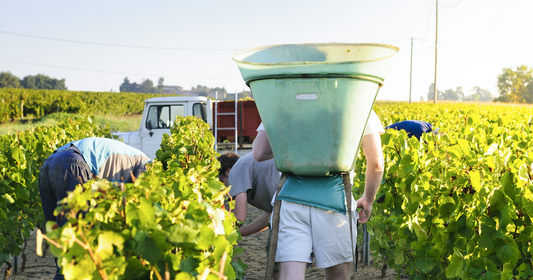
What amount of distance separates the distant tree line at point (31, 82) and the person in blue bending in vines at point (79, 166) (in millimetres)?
80181

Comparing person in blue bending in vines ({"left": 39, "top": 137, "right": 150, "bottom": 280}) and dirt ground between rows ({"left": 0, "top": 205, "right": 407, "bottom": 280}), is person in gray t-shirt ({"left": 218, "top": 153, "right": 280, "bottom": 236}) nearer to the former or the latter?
person in blue bending in vines ({"left": 39, "top": 137, "right": 150, "bottom": 280})

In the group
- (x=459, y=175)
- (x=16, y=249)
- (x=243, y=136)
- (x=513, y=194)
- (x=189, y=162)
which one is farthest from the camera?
(x=243, y=136)

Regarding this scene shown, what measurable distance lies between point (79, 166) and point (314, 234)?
6.43 ft

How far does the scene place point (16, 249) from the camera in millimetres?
4160

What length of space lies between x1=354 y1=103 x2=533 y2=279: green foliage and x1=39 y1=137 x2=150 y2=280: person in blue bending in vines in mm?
2114

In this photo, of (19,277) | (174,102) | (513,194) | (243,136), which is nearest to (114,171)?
(19,277)

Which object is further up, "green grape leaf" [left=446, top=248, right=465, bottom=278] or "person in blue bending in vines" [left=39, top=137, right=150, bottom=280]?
"person in blue bending in vines" [left=39, top=137, right=150, bottom=280]

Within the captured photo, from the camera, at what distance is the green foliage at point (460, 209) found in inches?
74.8

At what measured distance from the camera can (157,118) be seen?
10.3 meters

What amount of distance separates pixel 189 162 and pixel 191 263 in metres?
2.42

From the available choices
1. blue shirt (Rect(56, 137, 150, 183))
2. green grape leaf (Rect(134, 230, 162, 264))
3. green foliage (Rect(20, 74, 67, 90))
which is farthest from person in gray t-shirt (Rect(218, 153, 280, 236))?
green foliage (Rect(20, 74, 67, 90))

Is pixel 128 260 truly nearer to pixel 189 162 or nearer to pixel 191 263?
pixel 191 263

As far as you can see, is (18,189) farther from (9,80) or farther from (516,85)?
(516,85)

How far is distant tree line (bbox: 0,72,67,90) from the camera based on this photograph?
72.5 m
